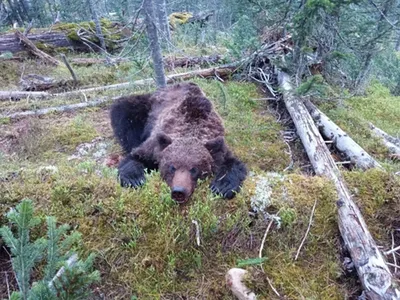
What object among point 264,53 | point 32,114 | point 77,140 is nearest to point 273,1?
point 264,53

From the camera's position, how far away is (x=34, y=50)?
35.3 feet

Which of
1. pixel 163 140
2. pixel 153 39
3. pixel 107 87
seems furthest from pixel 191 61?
pixel 163 140

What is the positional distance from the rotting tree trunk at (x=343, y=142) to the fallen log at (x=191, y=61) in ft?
11.6

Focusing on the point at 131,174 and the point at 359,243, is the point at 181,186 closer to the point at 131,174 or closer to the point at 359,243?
the point at 131,174

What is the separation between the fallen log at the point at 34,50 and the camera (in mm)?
10609

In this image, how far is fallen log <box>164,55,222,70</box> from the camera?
898 centimetres

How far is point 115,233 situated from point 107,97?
477cm

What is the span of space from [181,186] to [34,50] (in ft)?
32.3

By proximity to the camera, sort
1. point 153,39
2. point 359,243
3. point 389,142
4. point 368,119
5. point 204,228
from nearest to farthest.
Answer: point 359,243 → point 204,228 → point 389,142 → point 153,39 → point 368,119

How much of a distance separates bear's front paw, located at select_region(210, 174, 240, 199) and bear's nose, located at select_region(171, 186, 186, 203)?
342mm

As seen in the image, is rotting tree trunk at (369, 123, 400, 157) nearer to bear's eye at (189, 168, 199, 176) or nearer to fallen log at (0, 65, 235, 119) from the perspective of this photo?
bear's eye at (189, 168, 199, 176)

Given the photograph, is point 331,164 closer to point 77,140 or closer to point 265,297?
point 265,297

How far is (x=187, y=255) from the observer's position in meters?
2.78

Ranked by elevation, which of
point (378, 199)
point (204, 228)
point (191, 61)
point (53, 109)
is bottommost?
point (191, 61)
